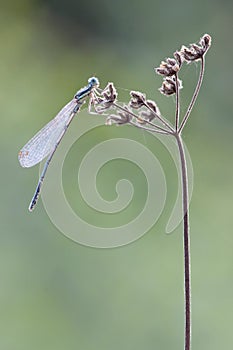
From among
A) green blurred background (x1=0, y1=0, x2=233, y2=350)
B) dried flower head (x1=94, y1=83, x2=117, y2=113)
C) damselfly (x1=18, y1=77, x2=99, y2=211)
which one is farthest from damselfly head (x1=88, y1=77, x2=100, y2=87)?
green blurred background (x1=0, y1=0, x2=233, y2=350)

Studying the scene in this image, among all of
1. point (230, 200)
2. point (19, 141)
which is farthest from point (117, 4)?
point (230, 200)

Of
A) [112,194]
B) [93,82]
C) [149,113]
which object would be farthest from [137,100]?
[112,194]

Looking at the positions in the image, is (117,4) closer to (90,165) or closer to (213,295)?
(90,165)

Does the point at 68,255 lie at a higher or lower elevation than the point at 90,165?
lower

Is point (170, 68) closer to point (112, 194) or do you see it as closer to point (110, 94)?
point (110, 94)

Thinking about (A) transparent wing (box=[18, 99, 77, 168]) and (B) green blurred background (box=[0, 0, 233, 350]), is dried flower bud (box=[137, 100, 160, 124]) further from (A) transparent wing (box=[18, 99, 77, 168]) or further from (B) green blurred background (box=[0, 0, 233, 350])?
(B) green blurred background (box=[0, 0, 233, 350])

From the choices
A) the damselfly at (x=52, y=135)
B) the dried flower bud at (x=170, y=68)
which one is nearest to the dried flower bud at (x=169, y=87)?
the dried flower bud at (x=170, y=68)
